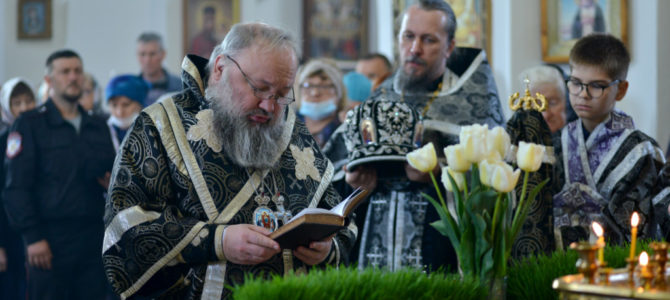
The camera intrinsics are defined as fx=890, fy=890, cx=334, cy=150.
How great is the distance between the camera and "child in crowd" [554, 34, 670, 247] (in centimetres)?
369

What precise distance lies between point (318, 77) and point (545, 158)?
2.49 m

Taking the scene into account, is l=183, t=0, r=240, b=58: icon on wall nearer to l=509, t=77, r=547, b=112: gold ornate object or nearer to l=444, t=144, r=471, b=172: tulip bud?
l=509, t=77, r=547, b=112: gold ornate object

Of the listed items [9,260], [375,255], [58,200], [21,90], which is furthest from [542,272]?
[21,90]

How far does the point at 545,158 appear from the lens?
370cm

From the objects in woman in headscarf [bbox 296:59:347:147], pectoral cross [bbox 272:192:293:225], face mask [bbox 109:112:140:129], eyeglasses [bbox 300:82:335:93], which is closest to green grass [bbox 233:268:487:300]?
pectoral cross [bbox 272:192:293:225]

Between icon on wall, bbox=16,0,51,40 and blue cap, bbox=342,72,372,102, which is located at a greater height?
icon on wall, bbox=16,0,51,40

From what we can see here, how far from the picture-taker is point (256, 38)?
3090 mm

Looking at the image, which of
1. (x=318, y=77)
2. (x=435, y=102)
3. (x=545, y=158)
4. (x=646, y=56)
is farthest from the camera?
(x=646, y=56)

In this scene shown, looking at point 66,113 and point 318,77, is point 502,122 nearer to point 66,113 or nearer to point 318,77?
point 318,77

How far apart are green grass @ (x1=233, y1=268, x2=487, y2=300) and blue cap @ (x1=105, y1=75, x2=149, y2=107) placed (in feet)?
15.1

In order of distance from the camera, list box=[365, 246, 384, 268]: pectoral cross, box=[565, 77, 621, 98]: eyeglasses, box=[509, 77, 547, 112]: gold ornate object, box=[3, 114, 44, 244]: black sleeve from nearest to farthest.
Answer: box=[509, 77, 547, 112]: gold ornate object
box=[565, 77, 621, 98]: eyeglasses
box=[365, 246, 384, 268]: pectoral cross
box=[3, 114, 44, 244]: black sleeve

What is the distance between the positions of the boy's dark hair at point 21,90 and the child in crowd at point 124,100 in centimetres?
93

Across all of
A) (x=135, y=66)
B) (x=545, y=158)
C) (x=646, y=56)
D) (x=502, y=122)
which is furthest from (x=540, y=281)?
(x=135, y=66)

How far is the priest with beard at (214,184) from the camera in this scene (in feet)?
9.55
